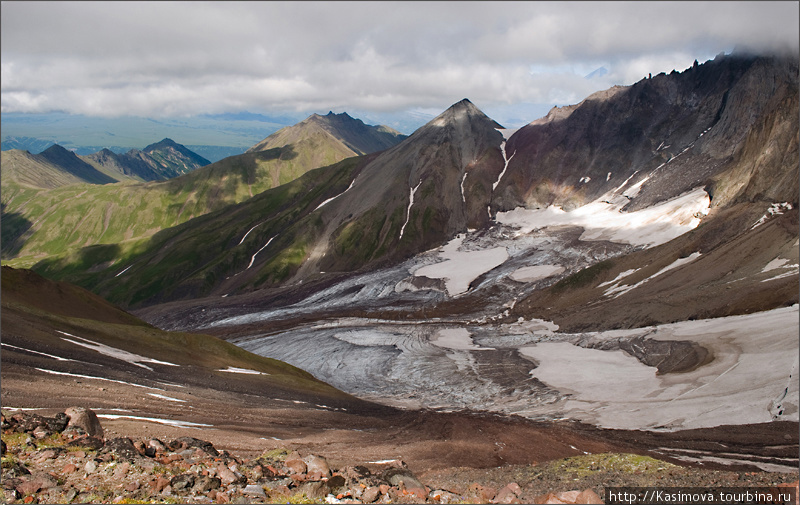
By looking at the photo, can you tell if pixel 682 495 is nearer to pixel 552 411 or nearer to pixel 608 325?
pixel 552 411

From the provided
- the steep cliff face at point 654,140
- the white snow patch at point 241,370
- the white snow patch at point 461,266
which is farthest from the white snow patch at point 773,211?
the white snow patch at point 241,370

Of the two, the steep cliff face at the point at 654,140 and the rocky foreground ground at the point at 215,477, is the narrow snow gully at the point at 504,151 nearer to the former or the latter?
the steep cliff face at the point at 654,140

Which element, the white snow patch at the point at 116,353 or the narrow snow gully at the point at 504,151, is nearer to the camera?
the white snow patch at the point at 116,353

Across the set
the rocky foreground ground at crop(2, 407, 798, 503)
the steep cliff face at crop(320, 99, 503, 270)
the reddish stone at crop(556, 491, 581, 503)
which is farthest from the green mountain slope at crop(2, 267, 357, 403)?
the steep cliff face at crop(320, 99, 503, 270)

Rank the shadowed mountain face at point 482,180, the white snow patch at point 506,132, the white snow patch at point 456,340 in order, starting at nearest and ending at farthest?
1. the white snow patch at point 456,340
2. the shadowed mountain face at point 482,180
3. the white snow patch at point 506,132

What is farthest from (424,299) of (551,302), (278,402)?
(278,402)

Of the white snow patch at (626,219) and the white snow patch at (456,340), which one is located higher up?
the white snow patch at (626,219)
